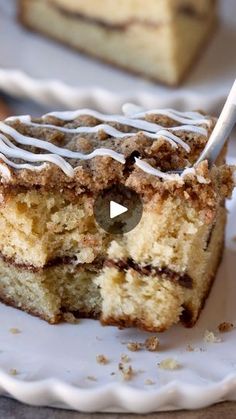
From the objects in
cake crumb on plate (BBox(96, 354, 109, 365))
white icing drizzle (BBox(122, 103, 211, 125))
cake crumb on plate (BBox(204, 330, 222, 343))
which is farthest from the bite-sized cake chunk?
cake crumb on plate (BBox(96, 354, 109, 365))

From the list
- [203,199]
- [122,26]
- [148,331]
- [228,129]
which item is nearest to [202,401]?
[148,331]

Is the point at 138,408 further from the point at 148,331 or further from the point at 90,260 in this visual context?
the point at 90,260

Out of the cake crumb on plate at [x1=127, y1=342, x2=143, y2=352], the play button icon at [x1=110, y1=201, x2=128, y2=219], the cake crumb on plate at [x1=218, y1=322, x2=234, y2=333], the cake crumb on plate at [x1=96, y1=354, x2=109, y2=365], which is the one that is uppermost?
the play button icon at [x1=110, y1=201, x2=128, y2=219]

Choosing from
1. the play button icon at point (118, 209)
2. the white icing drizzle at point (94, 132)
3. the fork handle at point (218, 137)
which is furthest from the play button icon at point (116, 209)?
the fork handle at point (218, 137)

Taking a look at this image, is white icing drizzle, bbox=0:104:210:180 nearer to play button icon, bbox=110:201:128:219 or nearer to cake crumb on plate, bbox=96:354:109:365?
play button icon, bbox=110:201:128:219

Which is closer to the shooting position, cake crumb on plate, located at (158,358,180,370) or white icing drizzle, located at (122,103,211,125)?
cake crumb on plate, located at (158,358,180,370)

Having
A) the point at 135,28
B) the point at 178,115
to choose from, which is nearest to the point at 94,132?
the point at 178,115
